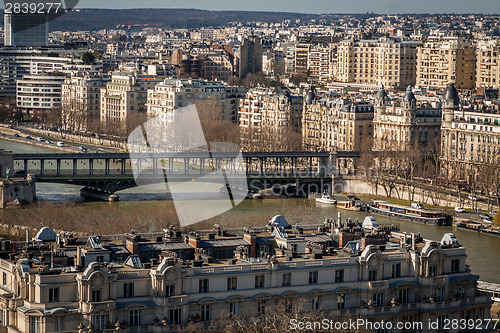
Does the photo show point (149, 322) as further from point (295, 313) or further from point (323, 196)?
point (323, 196)

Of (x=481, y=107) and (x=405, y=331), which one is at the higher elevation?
(x=481, y=107)

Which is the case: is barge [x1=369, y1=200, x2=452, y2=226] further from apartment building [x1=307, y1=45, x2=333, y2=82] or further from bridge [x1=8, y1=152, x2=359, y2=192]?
apartment building [x1=307, y1=45, x2=333, y2=82]

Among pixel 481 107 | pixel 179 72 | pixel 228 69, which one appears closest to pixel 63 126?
pixel 179 72

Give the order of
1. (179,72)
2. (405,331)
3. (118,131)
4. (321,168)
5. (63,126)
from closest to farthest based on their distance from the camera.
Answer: (405,331), (321,168), (118,131), (63,126), (179,72)

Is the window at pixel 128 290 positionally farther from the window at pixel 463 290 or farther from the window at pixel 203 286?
the window at pixel 463 290

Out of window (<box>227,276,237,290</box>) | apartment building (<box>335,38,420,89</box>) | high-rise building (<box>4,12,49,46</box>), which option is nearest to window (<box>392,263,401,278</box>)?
window (<box>227,276,237,290</box>)

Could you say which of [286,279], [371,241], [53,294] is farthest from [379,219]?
[53,294]

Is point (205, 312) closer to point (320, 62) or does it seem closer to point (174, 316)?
point (174, 316)

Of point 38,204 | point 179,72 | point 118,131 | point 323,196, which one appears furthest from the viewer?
point 179,72

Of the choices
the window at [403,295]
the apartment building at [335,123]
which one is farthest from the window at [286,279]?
the apartment building at [335,123]
